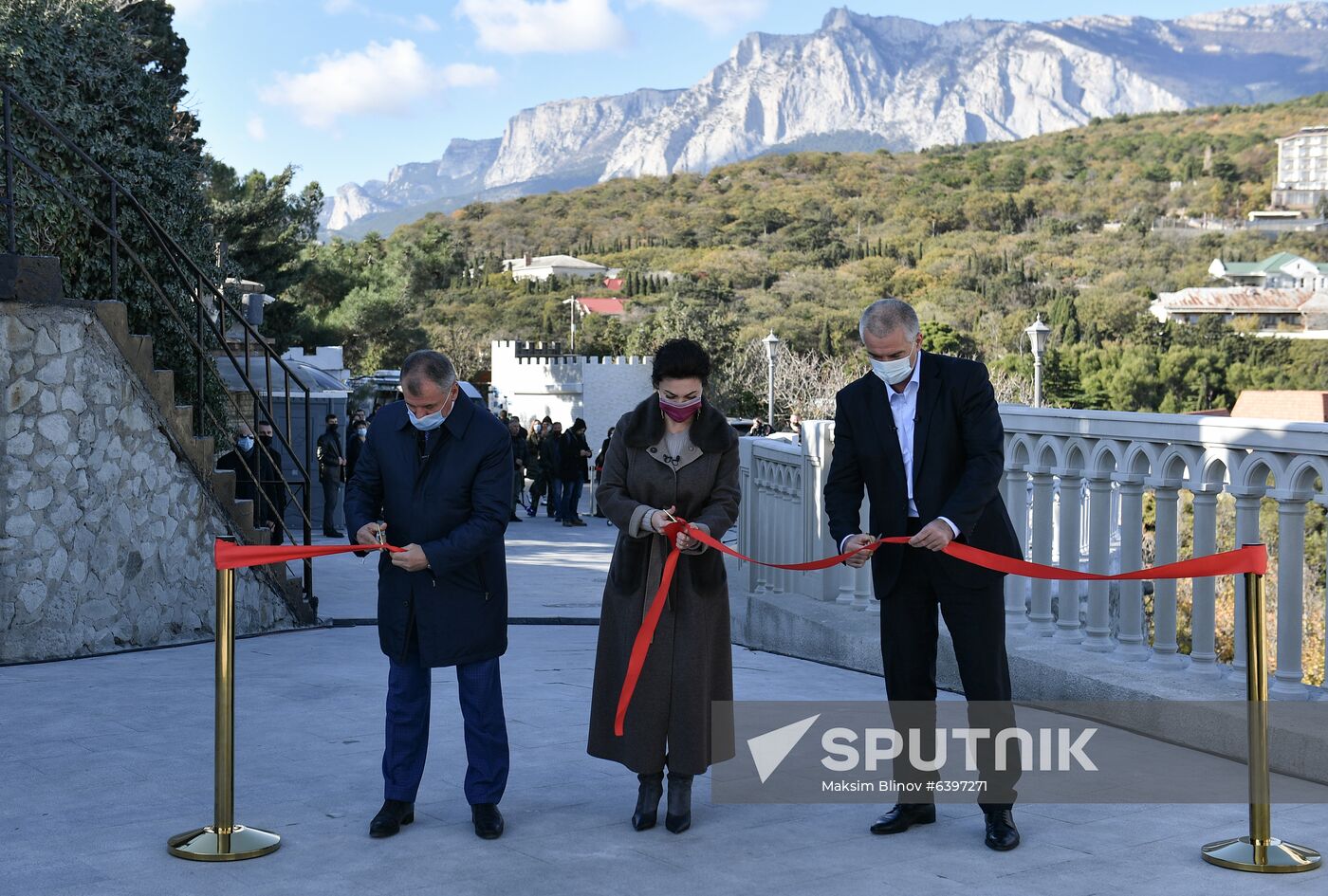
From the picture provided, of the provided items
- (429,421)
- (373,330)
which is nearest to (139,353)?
(429,421)

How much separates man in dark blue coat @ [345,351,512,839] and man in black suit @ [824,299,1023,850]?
1147mm

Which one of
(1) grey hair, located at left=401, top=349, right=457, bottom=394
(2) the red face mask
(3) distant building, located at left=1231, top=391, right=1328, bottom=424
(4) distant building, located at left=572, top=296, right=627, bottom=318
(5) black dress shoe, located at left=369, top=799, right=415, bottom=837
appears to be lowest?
(5) black dress shoe, located at left=369, top=799, right=415, bottom=837

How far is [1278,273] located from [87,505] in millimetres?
136015

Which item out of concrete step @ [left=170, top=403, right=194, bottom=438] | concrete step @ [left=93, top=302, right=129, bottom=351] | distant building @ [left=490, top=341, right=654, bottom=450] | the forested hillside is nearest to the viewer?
concrete step @ [left=93, top=302, right=129, bottom=351]

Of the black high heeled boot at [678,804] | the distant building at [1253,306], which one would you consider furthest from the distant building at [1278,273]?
the black high heeled boot at [678,804]

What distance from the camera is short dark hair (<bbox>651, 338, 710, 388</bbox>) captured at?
4.59 metres

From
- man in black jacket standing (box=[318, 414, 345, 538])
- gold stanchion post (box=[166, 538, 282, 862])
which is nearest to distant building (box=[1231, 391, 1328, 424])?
man in black jacket standing (box=[318, 414, 345, 538])

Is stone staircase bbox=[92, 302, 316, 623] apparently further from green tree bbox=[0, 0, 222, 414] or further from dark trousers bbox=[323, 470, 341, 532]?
dark trousers bbox=[323, 470, 341, 532]

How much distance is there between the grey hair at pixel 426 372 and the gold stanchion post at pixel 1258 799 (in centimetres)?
247

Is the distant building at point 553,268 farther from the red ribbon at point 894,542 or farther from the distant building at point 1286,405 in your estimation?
the red ribbon at point 894,542

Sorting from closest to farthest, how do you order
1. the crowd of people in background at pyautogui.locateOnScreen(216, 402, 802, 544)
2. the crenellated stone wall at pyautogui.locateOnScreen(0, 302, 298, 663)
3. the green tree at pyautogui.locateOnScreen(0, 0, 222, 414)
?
1. the crenellated stone wall at pyautogui.locateOnScreen(0, 302, 298, 663)
2. the green tree at pyautogui.locateOnScreen(0, 0, 222, 414)
3. the crowd of people in background at pyautogui.locateOnScreen(216, 402, 802, 544)

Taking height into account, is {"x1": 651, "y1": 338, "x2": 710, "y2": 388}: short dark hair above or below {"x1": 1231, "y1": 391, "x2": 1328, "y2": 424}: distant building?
below

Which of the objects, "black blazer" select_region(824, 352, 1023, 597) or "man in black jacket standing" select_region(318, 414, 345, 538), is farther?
"man in black jacket standing" select_region(318, 414, 345, 538)

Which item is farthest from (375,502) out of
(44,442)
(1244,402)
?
(1244,402)
